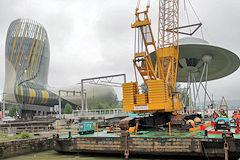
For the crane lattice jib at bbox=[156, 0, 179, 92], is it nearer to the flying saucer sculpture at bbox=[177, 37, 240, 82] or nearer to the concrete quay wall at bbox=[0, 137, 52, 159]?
the flying saucer sculpture at bbox=[177, 37, 240, 82]

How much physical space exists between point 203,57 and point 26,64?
287 ft

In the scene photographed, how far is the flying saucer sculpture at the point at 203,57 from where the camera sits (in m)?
36.2

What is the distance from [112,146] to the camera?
15.8m

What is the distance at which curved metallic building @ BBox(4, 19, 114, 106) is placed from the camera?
100m

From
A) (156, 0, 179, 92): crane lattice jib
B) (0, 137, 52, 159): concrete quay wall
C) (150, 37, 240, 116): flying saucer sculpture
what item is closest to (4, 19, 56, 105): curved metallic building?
(150, 37, 240, 116): flying saucer sculpture

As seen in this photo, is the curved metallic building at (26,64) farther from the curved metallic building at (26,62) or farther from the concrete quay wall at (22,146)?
the concrete quay wall at (22,146)

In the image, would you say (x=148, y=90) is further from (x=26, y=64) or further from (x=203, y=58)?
(x=26, y=64)

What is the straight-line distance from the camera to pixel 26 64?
348 feet

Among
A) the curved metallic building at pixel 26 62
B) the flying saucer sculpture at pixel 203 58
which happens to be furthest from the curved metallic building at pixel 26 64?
the flying saucer sculpture at pixel 203 58

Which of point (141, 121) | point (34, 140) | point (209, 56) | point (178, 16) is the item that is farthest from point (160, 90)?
point (209, 56)

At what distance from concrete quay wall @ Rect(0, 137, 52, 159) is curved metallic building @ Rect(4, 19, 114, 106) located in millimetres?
83052

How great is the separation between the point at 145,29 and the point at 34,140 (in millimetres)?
13277

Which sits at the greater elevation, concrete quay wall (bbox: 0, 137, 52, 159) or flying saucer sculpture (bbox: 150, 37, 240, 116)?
flying saucer sculpture (bbox: 150, 37, 240, 116)

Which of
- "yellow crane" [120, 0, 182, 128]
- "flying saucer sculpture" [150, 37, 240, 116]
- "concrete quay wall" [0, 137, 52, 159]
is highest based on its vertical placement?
"flying saucer sculpture" [150, 37, 240, 116]
